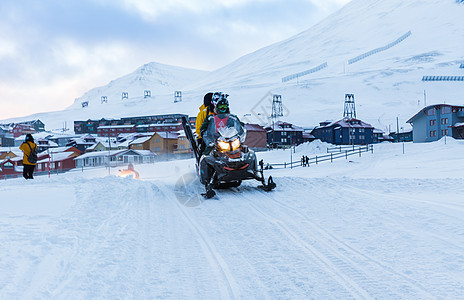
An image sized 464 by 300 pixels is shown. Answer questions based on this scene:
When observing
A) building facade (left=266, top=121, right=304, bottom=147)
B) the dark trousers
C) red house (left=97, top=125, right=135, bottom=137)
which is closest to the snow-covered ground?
the dark trousers

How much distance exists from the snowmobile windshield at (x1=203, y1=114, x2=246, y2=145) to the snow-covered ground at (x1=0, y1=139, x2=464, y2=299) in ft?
6.76

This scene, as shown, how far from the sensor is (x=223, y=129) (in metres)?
8.96

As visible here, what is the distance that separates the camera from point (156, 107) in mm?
176875

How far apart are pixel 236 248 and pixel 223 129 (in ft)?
16.7

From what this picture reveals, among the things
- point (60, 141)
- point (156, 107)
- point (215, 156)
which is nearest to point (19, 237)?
point (215, 156)

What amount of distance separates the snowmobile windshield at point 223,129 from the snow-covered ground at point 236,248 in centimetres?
206

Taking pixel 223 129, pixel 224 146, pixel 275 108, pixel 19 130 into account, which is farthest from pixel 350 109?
pixel 19 130

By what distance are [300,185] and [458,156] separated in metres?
23.8

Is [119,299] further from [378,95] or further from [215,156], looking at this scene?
[378,95]

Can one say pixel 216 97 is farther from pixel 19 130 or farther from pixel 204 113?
pixel 19 130

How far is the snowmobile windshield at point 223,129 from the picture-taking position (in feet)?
29.0

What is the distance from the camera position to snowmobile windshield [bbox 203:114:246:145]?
8844 mm

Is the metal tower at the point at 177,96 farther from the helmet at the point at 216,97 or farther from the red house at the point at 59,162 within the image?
the helmet at the point at 216,97

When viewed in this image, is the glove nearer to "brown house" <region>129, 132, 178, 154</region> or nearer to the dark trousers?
the dark trousers
